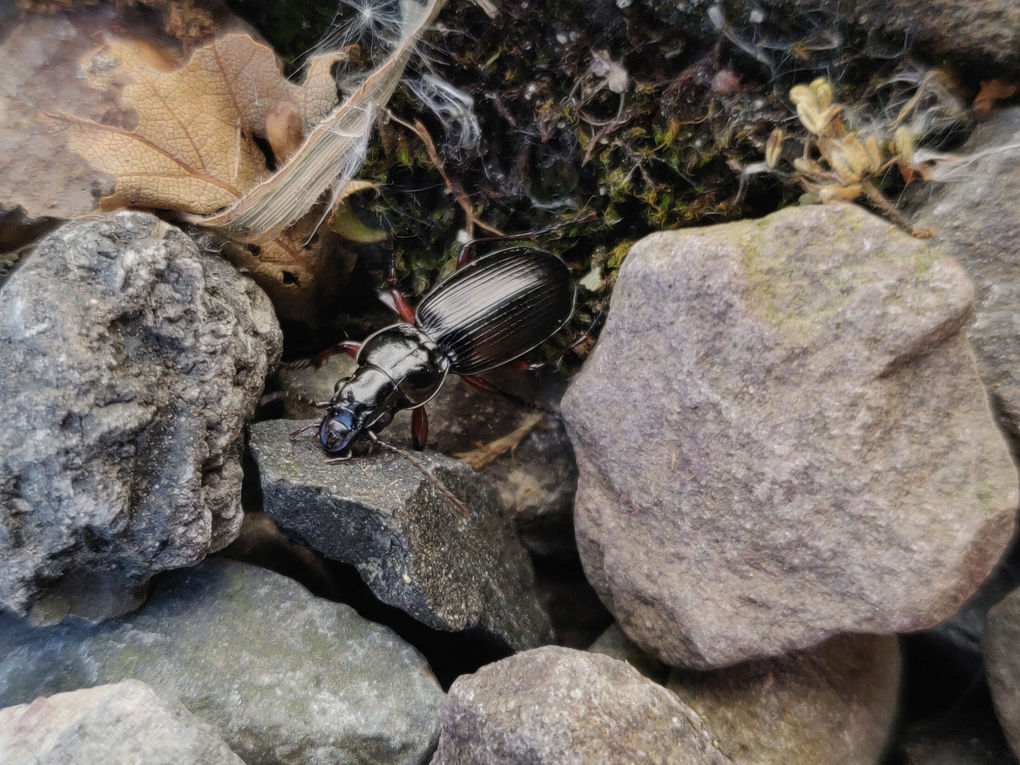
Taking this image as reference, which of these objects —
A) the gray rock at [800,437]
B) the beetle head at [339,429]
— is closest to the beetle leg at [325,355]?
the beetle head at [339,429]

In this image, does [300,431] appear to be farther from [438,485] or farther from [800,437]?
[800,437]

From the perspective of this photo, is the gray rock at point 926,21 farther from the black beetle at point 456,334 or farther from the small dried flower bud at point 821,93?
the black beetle at point 456,334

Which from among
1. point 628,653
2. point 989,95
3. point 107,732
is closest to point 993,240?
point 989,95

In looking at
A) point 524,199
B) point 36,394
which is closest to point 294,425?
point 36,394

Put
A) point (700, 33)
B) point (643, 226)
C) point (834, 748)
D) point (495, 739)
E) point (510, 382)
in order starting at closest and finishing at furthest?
point (495, 739)
point (834, 748)
point (700, 33)
point (643, 226)
point (510, 382)

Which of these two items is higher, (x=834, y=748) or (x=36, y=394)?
(x=36, y=394)

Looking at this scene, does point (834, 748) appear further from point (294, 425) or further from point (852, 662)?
point (294, 425)

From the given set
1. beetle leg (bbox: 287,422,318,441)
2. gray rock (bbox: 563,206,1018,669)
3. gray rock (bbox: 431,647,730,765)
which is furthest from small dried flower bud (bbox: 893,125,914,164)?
beetle leg (bbox: 287,422,318,441)

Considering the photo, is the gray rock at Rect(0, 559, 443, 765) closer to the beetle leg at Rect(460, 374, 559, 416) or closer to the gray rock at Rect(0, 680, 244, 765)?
the gray rock at Rect(0, 680, 244, 765)
